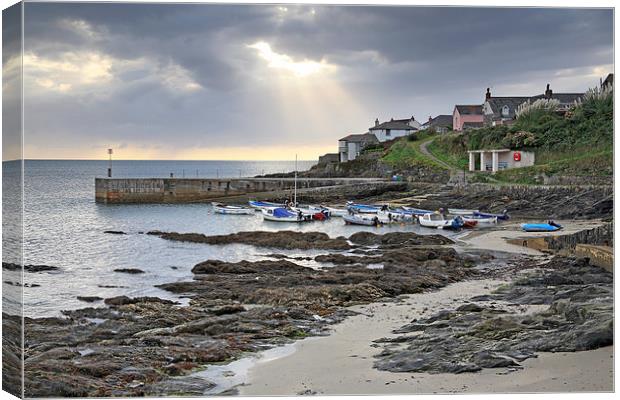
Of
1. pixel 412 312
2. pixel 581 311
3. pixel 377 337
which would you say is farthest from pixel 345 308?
pixel 581 311

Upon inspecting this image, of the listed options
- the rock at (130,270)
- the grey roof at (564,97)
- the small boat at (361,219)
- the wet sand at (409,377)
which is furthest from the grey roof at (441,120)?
the wet sand at (409,377)

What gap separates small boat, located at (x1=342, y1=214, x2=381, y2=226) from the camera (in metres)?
20.0

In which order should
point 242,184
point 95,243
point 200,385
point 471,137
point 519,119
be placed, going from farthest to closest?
point 242,184 < point 471,137 < point 95,243 < point 519,119 < point 200,385

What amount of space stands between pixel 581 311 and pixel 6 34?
5.85 meters

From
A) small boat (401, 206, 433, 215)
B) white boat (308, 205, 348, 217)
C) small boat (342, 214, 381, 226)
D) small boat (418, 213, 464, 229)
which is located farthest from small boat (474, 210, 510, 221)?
white boat (308, 205, 348, 217)

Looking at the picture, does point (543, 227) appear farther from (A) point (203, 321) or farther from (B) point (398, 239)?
(A) point (203, 321)

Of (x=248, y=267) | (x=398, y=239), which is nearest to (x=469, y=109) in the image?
(x=398, y=239)

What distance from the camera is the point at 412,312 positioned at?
9141mm

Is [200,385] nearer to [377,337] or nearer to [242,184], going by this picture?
[377,337]

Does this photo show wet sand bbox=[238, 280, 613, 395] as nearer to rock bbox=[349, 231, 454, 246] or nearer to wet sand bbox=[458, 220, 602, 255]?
wet sand bbox=[458, 220, 602, 255]

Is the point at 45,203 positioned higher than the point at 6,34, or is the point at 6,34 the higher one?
the point at 6,34

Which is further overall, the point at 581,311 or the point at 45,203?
the point at 45,203

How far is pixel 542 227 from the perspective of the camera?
45.5ft

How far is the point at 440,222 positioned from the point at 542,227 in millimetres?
4183
